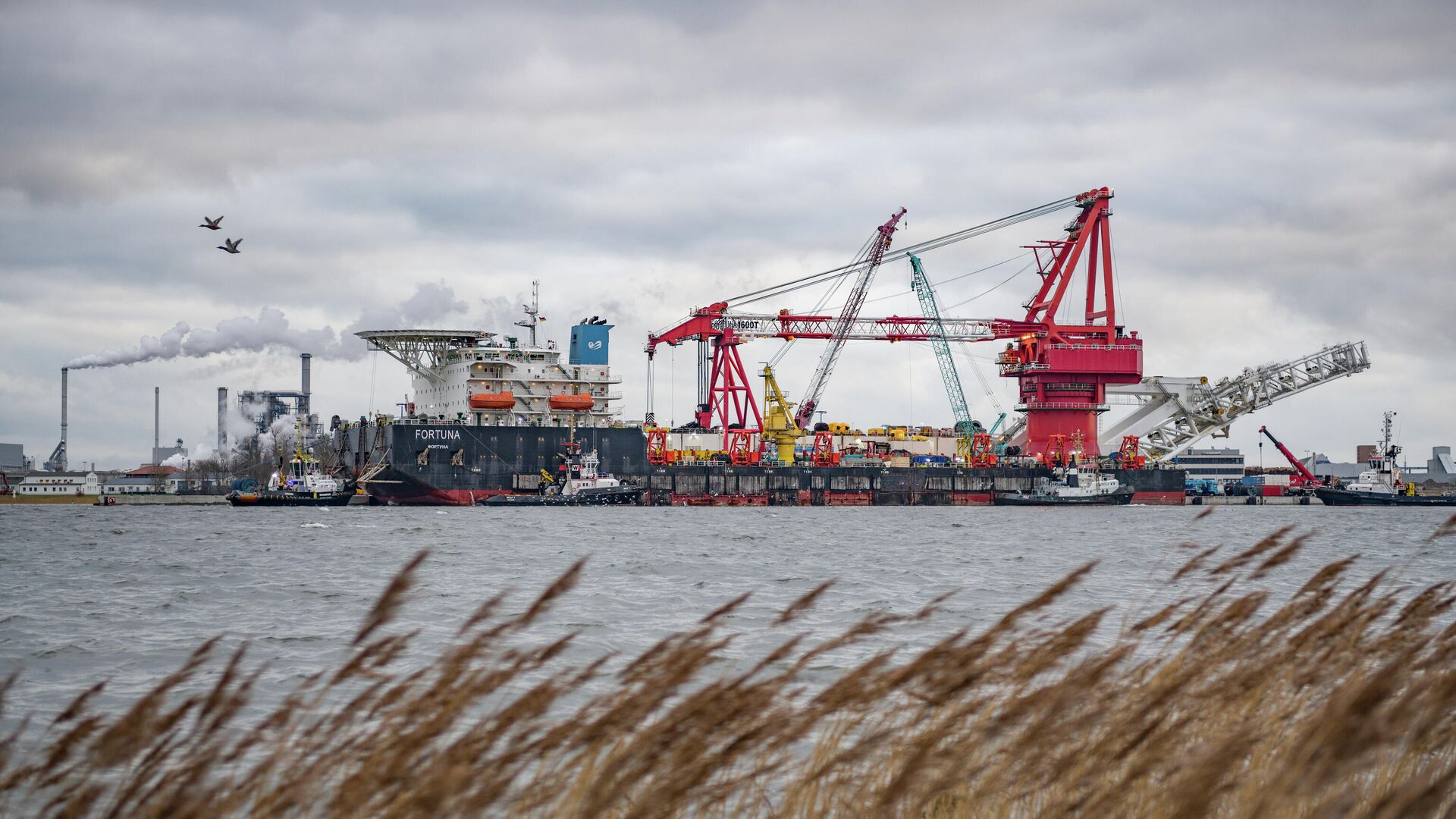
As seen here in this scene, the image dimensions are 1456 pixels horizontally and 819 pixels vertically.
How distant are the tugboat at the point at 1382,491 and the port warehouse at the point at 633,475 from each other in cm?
965

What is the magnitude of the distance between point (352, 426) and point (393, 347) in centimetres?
559

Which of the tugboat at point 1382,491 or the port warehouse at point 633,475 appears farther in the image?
the tugboat at point 1382,491

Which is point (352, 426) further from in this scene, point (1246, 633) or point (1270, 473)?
point (1270, 473)

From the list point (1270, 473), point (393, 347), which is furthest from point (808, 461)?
point (1270, 473)

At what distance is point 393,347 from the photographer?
76.6m

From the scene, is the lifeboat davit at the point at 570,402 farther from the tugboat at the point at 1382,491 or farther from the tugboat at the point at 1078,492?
the tugboat at the point at 1382,491

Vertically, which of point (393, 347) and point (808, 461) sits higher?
point (393, 347)

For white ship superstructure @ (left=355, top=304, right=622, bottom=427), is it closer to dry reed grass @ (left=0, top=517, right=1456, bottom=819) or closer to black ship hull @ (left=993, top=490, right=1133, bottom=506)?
black ship hull @ (left=993, top=490, right=1133, bottom=506)

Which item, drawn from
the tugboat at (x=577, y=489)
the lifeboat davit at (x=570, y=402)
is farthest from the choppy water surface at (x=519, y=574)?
the lifeboat davit at (x=570, y=402)

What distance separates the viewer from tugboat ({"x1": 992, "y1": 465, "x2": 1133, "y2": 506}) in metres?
72.4

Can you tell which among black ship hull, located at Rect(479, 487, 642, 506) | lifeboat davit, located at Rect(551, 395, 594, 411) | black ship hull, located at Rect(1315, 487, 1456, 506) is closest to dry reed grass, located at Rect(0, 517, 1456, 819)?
black ship hull, located at Rect(479, 487, 642, 506)

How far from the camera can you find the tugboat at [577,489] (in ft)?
218

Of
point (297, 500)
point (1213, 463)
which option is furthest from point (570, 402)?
point (1213, 463)

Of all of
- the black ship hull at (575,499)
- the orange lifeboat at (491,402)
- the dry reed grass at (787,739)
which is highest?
the orange lifeboat at (491,402)
